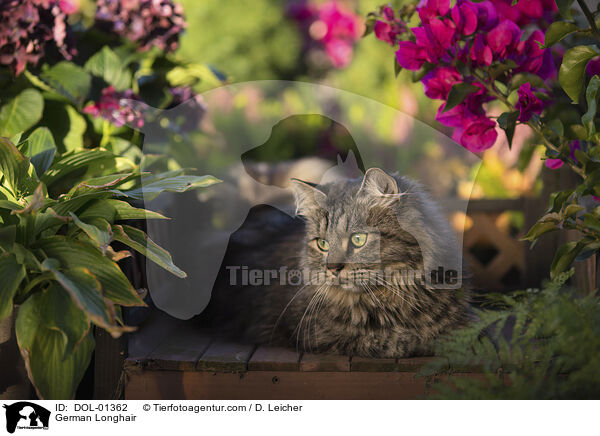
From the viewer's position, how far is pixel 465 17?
1.10m

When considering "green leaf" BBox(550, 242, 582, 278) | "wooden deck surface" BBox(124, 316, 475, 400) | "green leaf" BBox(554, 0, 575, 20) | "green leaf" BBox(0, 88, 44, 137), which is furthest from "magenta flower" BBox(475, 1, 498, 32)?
"green leaf" BBox(0, 88, 44, 137)

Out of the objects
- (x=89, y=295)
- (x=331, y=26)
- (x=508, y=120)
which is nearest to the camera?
(x=89, y=295)

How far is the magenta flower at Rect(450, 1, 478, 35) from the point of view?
1.10 metres

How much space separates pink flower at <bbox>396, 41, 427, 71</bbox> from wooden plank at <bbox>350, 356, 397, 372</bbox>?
0.65 metres

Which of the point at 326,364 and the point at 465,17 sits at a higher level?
the point at 465,17

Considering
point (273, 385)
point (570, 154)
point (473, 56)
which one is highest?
point (473, 56)

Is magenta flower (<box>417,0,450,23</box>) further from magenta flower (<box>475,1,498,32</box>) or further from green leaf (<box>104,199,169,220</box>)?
green leaf (<box>104,199,169,220</box>)

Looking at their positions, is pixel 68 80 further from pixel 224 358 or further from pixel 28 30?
pixel 224 358

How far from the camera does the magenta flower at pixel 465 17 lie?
1096mm

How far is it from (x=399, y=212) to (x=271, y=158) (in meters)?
0.45

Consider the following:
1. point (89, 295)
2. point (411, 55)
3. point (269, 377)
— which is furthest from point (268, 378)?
point (411, 55)

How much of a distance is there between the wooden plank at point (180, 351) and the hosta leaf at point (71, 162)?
0.45 metres

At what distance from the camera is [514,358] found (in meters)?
0.93
